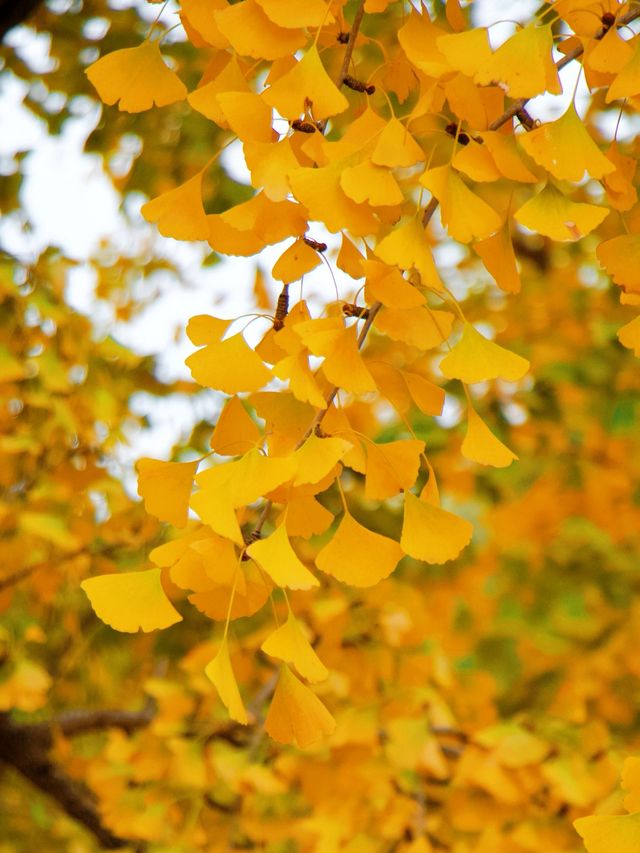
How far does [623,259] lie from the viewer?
0.58 metres

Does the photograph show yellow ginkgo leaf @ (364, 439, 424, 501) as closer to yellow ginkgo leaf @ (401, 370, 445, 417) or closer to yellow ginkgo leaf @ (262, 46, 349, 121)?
yellow ginkgo leaf @ (401, 370, 445, 417)

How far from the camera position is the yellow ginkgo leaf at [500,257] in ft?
1.94

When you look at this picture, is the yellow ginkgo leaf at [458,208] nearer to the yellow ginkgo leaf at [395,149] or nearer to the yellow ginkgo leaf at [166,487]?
the yellow ginkgo leaf at [395,149]

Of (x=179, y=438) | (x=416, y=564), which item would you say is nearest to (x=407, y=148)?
(x=179, y=438)

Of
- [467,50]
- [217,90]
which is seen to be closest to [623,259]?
[467,50]

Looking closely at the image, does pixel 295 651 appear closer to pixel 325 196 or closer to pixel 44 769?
pixel 325 196

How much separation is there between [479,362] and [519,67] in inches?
5.9

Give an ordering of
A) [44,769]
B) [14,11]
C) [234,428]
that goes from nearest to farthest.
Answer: [234,428], [14,11], [44,769]

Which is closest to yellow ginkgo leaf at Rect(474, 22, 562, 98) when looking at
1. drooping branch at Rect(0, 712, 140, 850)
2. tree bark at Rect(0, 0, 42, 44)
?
tree bark at Rect(0, 0, 42, 44)

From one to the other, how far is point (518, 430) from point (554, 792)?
117 centimetres

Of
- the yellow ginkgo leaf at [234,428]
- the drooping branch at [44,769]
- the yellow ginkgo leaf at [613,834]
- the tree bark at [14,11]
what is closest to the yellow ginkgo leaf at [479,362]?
the yellow ginkgo leaf at [234,428]

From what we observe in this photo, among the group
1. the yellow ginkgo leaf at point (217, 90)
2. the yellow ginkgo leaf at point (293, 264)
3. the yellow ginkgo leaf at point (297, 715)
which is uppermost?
the yellow ginkgo leaf at point (217, 90)

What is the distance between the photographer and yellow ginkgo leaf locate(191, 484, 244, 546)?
1.56 feet

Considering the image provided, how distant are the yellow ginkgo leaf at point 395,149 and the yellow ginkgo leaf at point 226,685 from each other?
0.82 ft
